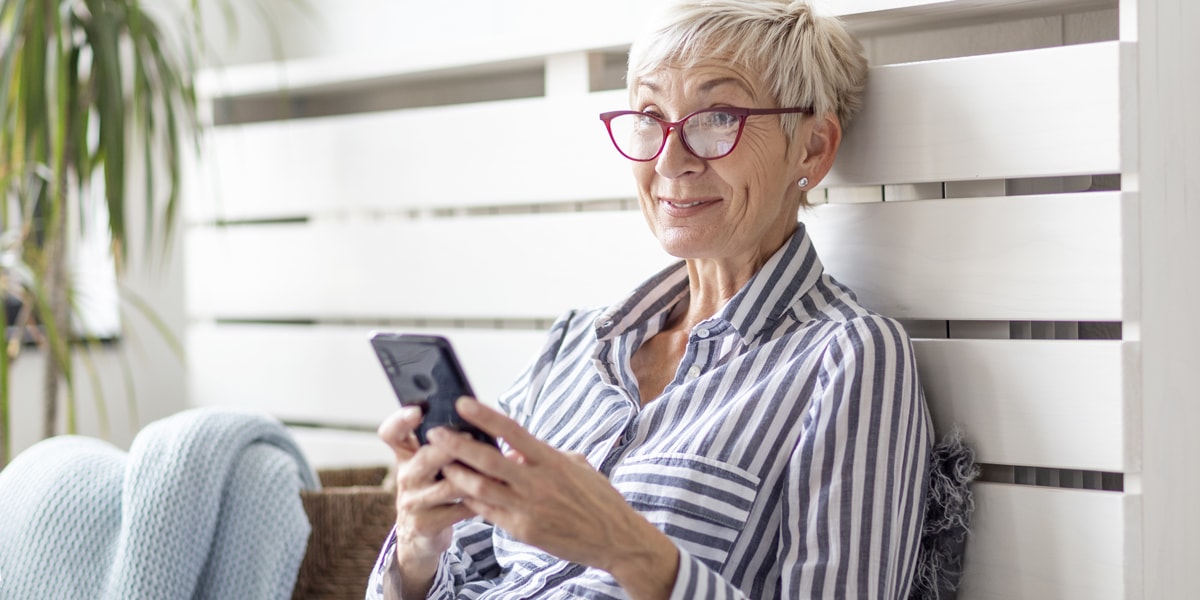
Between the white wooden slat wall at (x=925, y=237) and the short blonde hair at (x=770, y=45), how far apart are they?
0.33ft

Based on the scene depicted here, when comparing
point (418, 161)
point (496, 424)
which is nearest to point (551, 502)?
point (496, 424)

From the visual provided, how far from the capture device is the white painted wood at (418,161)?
2.05 metres

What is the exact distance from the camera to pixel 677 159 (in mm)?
1525

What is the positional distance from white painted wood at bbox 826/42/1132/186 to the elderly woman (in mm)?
60

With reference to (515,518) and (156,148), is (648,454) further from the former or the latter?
(156,148)

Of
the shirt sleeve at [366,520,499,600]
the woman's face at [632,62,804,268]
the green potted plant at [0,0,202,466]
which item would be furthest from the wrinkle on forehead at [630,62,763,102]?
the green potted plant at [0,0,202,466]

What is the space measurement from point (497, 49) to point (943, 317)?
3.28 feet

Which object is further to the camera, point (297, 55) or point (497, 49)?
point (297, 55)

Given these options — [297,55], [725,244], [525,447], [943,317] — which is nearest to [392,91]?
[297,55]

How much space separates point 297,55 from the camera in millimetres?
2902

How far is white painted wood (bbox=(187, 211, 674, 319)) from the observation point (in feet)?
6.66

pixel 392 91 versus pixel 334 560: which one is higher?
pixel 392 91

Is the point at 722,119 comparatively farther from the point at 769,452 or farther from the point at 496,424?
the point at 496,424

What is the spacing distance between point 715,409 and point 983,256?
370 millimetres
